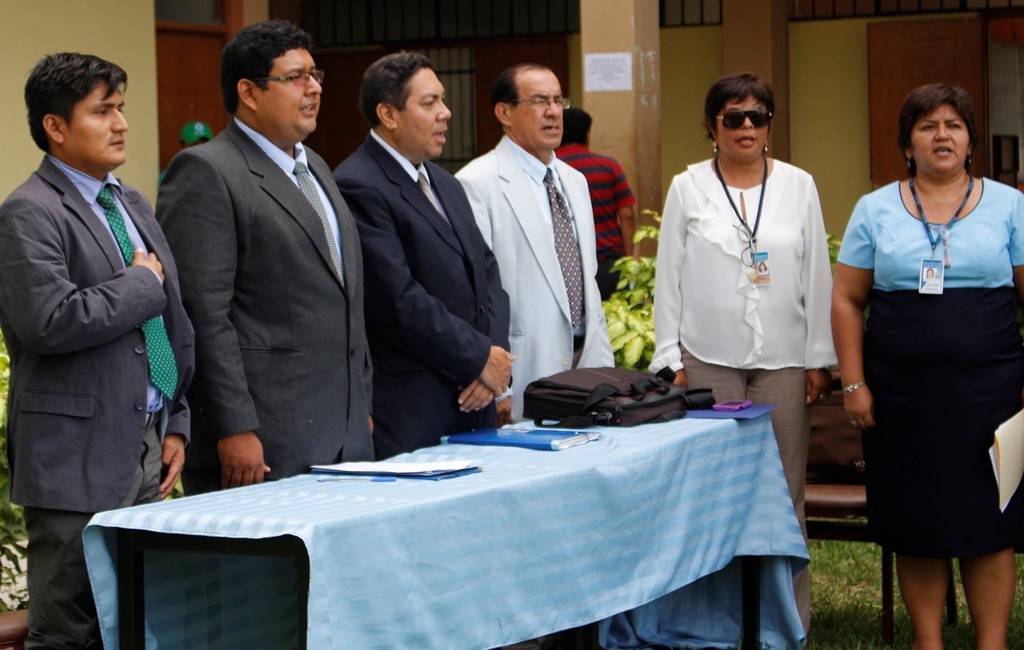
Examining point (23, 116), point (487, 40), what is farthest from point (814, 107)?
point (23, 116)

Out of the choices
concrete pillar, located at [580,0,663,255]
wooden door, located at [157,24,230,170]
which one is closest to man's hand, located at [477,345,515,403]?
concrete pillar, located at [580,0,663,255]

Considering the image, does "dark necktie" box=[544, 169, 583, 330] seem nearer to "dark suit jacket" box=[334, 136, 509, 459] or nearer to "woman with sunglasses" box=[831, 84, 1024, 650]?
"dark suit jacket" box=[334, 136, 509, 459]

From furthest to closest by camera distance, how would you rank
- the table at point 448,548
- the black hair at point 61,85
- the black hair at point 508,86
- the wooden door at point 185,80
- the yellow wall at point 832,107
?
1. the yellow wall at point 832,107
2. the wooden door at point 185,80
3. the black hair at point 508,86
4. the black hair at point 61,85
5. the table at point 448,548

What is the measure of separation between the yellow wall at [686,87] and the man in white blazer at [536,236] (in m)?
6.72

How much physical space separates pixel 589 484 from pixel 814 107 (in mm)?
8609

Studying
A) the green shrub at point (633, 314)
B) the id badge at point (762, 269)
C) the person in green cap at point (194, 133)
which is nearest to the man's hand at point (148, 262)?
the id badge at point (762, 269)

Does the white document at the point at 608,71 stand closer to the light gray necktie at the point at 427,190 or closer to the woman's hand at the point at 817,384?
the woman's hand at the point at 817,384

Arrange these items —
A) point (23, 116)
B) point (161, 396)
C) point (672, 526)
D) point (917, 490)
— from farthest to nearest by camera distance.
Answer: point (23, 116) < point (917, 490) < point (672, 526) < point (161, 396)

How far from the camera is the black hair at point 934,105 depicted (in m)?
4.26

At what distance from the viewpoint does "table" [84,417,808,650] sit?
9.43 feet

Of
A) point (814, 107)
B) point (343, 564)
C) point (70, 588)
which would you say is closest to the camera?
point (343, 564)

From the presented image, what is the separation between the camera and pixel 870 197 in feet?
14.4

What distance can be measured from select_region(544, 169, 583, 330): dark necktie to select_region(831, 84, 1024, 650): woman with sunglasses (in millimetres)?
951

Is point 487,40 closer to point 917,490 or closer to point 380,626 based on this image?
point 917,490
